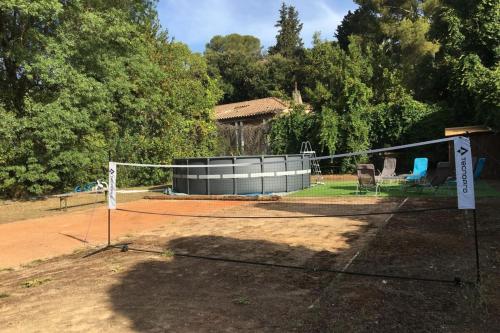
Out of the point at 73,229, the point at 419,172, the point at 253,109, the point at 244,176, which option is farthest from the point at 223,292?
the point at 253,109

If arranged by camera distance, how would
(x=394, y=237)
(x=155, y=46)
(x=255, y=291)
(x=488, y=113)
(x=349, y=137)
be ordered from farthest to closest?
(x=155, y=46)
(x=349, y=137)
(x=488, y=113)
(x=394, y=237)
(x=255, y=291)

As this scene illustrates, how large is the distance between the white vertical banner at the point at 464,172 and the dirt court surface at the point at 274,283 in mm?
886

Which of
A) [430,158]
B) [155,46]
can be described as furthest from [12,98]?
[430,158]

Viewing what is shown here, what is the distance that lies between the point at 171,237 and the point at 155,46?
18884mm

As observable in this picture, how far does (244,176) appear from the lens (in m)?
15.0

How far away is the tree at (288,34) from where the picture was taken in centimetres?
6469

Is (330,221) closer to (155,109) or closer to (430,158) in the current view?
(430,158)

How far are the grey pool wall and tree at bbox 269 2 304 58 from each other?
161ft

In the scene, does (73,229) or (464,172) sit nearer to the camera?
(464,172)

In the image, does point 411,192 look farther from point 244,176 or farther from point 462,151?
point 462,151

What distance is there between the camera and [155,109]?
22.6 m

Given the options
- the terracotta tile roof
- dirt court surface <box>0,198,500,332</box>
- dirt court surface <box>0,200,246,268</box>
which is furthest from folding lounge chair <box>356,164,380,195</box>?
the terracotta tile roof

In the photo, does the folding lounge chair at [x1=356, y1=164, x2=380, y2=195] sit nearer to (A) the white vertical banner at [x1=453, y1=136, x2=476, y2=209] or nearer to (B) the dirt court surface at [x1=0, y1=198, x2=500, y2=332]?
(B) the dirt court surface at [x1=0, y1=198, x2=500, y2=332]

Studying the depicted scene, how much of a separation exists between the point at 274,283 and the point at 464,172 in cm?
236
